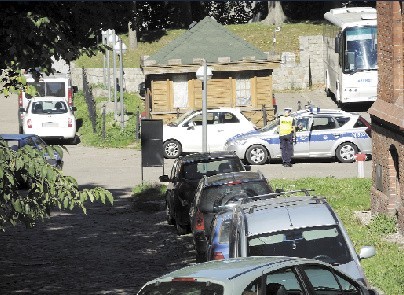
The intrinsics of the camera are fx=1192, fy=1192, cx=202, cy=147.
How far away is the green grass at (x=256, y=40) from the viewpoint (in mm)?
58969

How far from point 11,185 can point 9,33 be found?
1.93 m

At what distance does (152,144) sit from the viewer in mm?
31938

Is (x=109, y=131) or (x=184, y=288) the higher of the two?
(x=184, y=288)

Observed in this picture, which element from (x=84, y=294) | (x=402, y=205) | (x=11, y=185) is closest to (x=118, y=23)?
(x=11, y=185)

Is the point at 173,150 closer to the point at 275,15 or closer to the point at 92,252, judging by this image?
the point at 92,252

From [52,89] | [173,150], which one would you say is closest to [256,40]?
[52,89]

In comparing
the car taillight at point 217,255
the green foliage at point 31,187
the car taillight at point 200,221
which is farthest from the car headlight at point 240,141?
the green foliage at point 31,187

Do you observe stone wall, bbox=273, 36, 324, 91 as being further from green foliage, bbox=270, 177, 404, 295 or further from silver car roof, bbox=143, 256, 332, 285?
silver car roof, bbox=143, 256, 332, 285

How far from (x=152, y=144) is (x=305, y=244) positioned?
17393mm

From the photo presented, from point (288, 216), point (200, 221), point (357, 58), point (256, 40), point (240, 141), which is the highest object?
point (256, 40)

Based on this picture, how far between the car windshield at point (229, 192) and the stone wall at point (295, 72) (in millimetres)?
32943

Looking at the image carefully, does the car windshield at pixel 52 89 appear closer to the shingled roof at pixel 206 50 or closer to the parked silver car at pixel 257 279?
the shingled roof at pixel 206 50

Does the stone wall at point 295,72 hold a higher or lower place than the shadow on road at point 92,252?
higher

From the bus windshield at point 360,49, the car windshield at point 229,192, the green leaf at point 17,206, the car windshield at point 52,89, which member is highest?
the bus windshield at point 360,49
